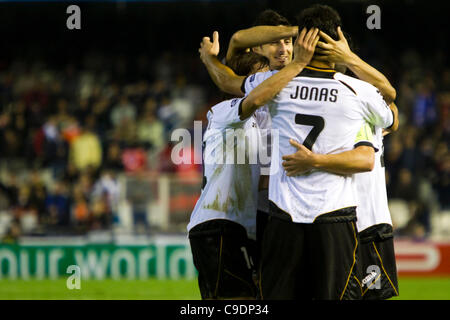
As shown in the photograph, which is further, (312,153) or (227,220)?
(227,220)

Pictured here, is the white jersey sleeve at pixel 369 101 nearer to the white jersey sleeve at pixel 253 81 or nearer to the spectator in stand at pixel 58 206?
the white jersey sleeve at pixel 253 81

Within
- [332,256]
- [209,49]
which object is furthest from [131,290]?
[332,256]

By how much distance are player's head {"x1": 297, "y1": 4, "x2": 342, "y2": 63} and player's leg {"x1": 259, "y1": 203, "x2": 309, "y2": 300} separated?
1.08 m

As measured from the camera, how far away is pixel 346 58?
4.41 m

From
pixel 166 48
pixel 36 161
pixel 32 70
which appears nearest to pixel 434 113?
pixel 166 48

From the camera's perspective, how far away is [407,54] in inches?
749

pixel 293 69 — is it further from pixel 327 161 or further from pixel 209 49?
pixel 209 49

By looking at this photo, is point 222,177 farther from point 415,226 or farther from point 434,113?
point 434,113

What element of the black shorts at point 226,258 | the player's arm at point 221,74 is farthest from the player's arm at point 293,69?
the black shorts at point 226,258

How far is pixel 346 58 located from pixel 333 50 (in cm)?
11

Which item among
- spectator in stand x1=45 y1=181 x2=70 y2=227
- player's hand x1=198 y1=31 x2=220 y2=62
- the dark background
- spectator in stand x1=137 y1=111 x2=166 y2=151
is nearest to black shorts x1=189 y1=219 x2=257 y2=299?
player's hand x1=198 y1=31 x2=220 y2=62

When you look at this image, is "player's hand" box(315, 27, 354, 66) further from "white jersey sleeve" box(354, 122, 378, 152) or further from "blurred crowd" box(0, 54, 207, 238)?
"blurred crowd" box(0, 54, 207, 238)

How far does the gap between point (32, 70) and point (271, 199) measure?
1514 cm
